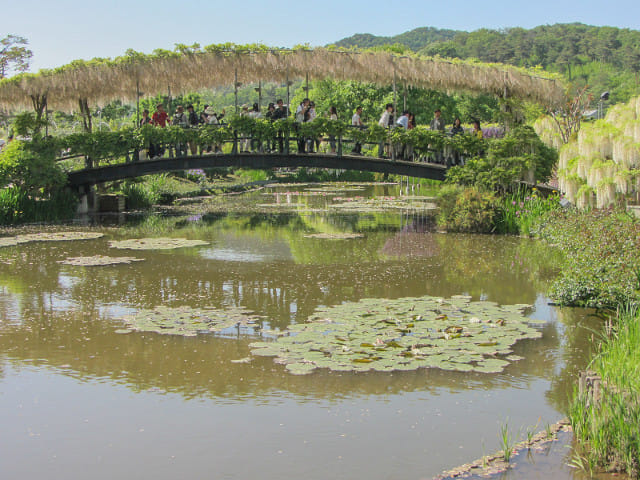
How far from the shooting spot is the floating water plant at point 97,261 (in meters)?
13.9

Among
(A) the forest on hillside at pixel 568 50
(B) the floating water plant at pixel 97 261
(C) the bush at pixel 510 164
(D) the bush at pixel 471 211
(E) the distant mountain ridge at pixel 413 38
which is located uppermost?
(E) the distant mountain ridge at pixel 413 38

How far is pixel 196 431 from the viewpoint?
610 cm

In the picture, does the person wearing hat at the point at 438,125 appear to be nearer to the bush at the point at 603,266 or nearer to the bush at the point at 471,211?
the bush at the point at 471,211

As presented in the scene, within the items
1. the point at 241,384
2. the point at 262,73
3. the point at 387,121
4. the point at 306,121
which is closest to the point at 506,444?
the point at 241,384

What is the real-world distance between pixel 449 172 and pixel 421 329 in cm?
1129

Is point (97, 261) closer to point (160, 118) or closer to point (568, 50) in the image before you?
point (160, 118)

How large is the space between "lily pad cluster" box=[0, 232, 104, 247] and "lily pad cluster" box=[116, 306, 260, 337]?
7.94m

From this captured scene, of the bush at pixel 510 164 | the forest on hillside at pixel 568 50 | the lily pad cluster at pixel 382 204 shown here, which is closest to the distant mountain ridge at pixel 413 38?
the forest on hillside at pixel 568 50

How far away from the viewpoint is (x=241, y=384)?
7.19 metres

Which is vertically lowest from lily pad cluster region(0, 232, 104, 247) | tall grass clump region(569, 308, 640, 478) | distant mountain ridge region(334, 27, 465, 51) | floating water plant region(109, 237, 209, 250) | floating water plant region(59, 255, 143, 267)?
tall grass clump region(569, 308, 640, 478)

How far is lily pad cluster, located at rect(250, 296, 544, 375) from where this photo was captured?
7605 mm

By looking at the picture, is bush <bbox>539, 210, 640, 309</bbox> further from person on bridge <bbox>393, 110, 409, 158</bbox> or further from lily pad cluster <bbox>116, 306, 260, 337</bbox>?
person on bridge <bbox>393, 110, 409, 158</bbox>

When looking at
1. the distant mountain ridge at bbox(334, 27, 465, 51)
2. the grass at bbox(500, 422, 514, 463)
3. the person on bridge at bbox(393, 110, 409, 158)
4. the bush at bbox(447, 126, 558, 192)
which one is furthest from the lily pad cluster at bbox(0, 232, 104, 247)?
the distant mountain ridge at bbox(334, 27, 465, 51)

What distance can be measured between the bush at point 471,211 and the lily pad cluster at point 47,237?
8569 millimetres
